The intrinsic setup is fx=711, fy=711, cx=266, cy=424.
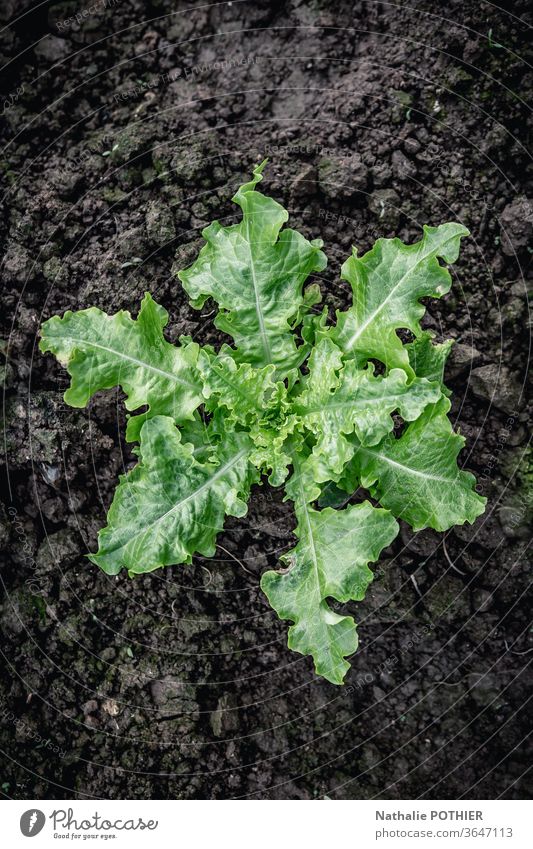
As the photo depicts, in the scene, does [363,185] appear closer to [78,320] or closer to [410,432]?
[410,432]

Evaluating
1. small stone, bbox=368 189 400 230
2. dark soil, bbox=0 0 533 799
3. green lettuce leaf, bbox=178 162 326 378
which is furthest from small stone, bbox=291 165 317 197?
green lettuce leaf, bbox=178 162 326 378

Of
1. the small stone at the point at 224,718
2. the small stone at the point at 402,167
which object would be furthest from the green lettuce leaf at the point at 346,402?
the small stone at the point at 224,718

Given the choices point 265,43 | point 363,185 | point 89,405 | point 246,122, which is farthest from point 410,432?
point 265,43

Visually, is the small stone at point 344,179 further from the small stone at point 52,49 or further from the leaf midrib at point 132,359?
the small stone at point 52,49

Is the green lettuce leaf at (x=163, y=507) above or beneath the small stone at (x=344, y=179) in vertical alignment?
beneath

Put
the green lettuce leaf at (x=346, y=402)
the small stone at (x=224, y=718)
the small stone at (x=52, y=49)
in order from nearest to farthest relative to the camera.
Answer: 1. the green lettuce leaf at (x=346, y=402)
2. the small stone at (x=224, y=718)
3. the small stone at (x=52, y=49)

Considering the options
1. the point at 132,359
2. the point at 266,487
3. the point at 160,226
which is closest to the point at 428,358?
the point at 266,487

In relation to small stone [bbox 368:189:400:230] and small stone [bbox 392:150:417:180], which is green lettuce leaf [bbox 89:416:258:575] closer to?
small stone [bbox 368:189:400:230]
